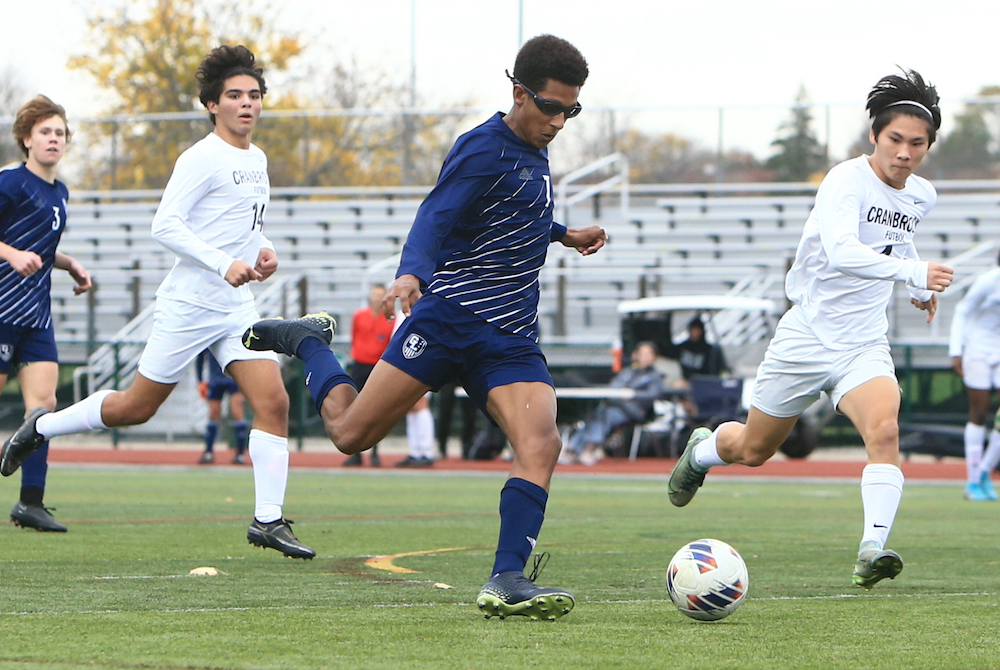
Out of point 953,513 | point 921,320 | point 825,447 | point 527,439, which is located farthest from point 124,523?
point 921,320

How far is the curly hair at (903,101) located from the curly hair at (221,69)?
120 inches

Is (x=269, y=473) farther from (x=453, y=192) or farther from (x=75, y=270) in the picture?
(x=453, y=192)

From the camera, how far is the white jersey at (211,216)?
276 inches

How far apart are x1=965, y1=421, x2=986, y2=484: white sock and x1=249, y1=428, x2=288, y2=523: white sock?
25.5ft

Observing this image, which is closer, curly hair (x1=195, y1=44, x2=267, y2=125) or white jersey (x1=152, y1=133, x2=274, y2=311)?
white jersey (x1=152, y1=133, x2=274, y2=311)

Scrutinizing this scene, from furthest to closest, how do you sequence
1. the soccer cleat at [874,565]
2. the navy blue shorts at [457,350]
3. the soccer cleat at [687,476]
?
1. the soccer cleat at [687,476]
2. the soccer cleat at [874,565]
3. the navy blue shorts at [457,350]

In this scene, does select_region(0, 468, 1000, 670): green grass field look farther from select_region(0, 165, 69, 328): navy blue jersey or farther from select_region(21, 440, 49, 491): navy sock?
select_region(0, 165, 69, 328): navy blue jersey

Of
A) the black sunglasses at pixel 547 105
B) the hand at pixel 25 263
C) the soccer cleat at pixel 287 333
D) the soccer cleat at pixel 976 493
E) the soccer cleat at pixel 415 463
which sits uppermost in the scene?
the black sunglasses at pixel 547 105

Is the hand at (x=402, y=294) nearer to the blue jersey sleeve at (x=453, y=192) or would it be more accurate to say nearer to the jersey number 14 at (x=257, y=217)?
the blue jersey sleeve at (x=453, y=192)

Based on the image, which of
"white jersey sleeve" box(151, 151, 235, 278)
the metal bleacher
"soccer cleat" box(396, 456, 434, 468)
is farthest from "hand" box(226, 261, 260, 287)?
the metal bleacher

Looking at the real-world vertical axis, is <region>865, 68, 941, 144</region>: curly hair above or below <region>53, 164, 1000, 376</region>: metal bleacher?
above

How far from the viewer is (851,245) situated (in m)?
6.26

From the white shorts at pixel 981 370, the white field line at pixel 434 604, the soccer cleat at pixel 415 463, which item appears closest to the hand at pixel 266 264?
the white field line at pixel 434 604

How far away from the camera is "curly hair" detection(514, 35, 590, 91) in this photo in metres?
5.19
